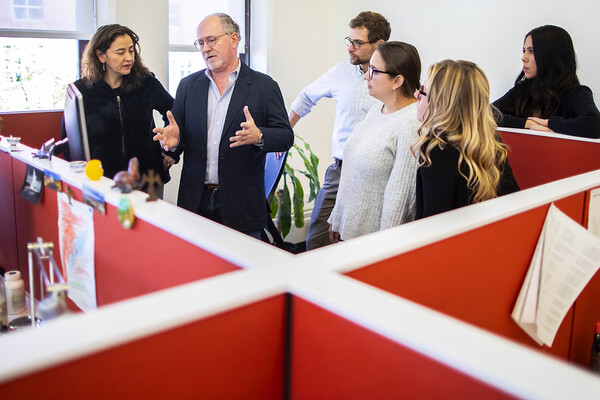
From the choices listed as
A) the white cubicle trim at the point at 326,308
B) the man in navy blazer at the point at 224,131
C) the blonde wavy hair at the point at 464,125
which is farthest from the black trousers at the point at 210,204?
the white cubicle trim at the point at 326,308

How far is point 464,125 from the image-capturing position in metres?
1.82

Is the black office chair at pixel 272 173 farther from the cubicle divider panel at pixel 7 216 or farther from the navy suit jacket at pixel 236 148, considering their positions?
the cubicle divider panel at pixel 7 216

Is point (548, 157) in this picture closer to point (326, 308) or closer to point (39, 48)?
point (326, 308)

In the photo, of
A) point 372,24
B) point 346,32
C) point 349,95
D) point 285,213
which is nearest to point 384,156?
point 349,95

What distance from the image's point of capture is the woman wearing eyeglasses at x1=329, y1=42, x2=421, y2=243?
2.03 meters

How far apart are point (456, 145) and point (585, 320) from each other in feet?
2.24

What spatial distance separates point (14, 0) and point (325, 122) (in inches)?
96.2

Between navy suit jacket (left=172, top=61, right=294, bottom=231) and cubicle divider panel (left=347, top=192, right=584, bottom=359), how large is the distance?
1.29 meters

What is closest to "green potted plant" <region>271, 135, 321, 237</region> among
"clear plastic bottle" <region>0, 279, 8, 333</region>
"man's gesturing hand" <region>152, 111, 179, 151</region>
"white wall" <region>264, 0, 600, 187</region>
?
"white wall" <region>264, 0, 600, 187</region>

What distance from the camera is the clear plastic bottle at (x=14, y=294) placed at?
1.76 m

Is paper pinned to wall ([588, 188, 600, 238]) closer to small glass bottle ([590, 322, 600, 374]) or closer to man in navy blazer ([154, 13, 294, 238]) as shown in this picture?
small glass bottle ([590, 322, 600, 374])

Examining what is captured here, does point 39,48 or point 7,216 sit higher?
point 39,48

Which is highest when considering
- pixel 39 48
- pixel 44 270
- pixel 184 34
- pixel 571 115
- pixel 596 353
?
pixel 184 34

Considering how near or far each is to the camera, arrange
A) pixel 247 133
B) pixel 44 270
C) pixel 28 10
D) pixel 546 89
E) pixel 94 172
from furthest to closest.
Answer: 1. pixel 28 10
2. pixel 546 89
3. pixel 247 133
4. pixel 44 270
5. pixel 94 172
